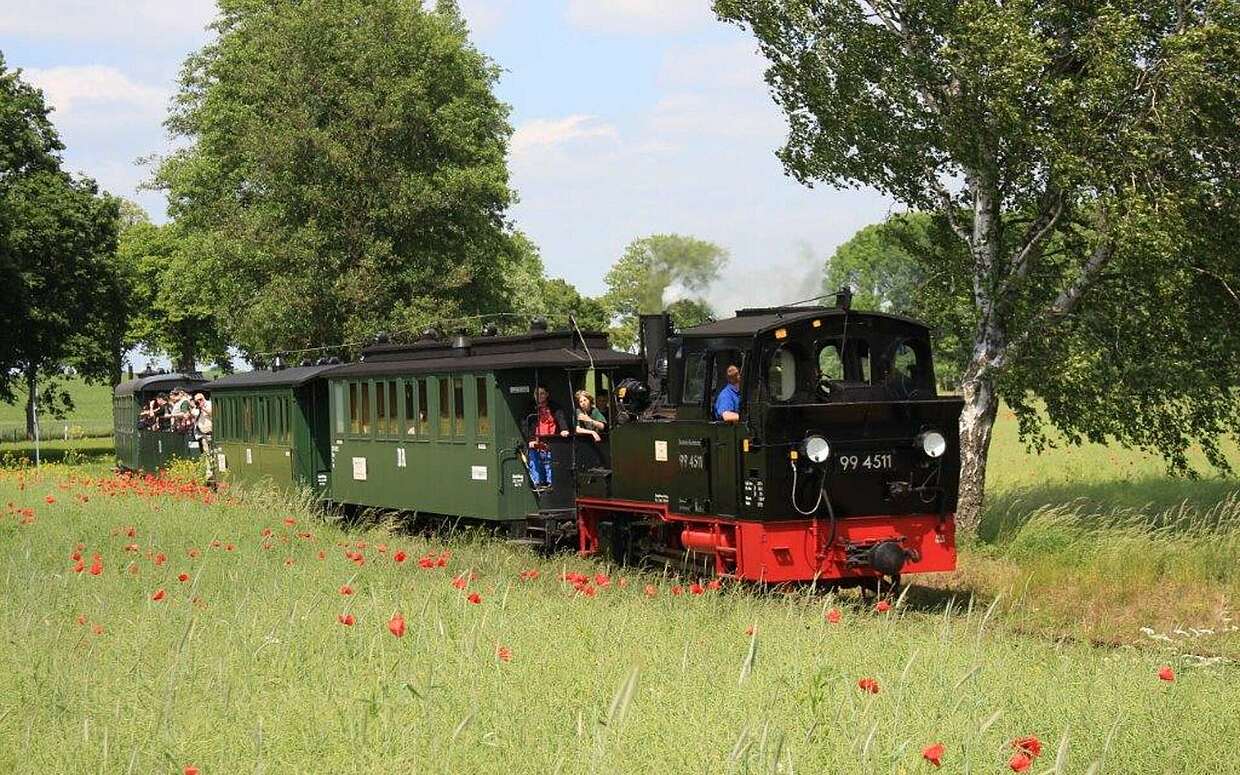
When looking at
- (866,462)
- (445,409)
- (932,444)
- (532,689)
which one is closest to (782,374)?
(866,462)

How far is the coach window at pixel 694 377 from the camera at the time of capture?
14164mm

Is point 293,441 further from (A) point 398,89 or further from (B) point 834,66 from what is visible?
(A) point 398,89

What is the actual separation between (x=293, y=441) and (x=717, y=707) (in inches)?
800

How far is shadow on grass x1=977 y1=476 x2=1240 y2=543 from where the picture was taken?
19969 millimetres

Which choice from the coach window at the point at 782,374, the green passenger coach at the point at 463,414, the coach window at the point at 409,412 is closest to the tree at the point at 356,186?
the green passenger coach at the point at 463,414

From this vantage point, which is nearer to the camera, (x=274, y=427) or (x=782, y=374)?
(x=782, y=374)

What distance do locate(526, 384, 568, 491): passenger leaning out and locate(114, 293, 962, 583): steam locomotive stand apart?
7 centimetres

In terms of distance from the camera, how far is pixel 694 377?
14305 mm

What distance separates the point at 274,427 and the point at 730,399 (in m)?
15.2

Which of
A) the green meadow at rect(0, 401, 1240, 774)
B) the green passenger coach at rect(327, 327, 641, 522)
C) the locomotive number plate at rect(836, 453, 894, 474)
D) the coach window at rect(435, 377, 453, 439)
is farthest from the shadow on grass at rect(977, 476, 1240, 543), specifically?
the coach window at rect(435, 377, 453, 439)

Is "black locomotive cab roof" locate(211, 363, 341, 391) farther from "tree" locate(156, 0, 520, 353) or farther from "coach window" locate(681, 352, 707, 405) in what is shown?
"coach window" locate(681, 352, 707, 405)

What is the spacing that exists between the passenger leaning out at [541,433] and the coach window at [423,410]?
88.9 inches

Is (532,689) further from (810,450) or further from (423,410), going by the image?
(423,410)

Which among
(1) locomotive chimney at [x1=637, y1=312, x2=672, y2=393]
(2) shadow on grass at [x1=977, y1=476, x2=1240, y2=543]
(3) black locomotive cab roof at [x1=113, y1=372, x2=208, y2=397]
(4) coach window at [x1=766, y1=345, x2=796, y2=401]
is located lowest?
(2) shadow on grass at [x1=977, y1=476, x2=1240, y2=543]
